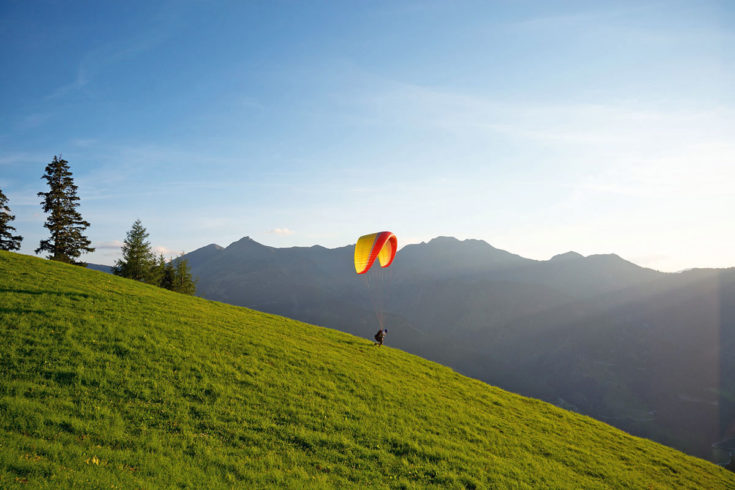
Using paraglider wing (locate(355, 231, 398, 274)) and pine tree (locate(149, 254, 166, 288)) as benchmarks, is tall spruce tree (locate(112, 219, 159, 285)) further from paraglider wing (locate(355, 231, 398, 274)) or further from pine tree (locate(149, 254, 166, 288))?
paraglider wing (locate(355, 231, 398, 274))

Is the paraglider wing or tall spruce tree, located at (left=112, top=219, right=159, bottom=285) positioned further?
tall spruce tree, located at (left=112, top=219, right=159, bottom=285)

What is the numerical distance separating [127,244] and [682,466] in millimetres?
70234

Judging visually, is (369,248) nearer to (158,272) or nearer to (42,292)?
(42,292)

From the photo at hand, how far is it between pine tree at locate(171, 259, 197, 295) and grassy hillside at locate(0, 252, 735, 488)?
42072mm

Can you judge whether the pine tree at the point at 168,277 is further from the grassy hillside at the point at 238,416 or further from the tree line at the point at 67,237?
the grassy hillside at the point at 238,416

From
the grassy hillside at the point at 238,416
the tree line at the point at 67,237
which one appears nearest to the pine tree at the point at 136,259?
the tree line at the point at 67,237

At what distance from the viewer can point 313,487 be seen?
32.8ft

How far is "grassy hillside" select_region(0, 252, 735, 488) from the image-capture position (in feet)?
31.8

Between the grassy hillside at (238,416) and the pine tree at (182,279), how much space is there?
1656 inches

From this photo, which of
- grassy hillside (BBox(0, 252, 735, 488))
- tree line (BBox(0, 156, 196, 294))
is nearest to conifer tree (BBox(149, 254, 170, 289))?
tree line (BBox(0, 156, 196, 294))

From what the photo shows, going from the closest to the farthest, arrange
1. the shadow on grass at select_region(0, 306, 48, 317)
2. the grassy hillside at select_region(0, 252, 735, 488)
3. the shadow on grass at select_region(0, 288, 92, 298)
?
the grassy hillside at select_region(0, 252, 735, 488) < the shadow on grass at select_region(0, 306, 48, 317) < the shadow on grass at select_region(0, 288, 92, 298)

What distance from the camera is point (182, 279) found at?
218 ft

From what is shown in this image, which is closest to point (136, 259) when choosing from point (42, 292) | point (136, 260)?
point (136, 260)

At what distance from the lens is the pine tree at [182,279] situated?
6439 cm
